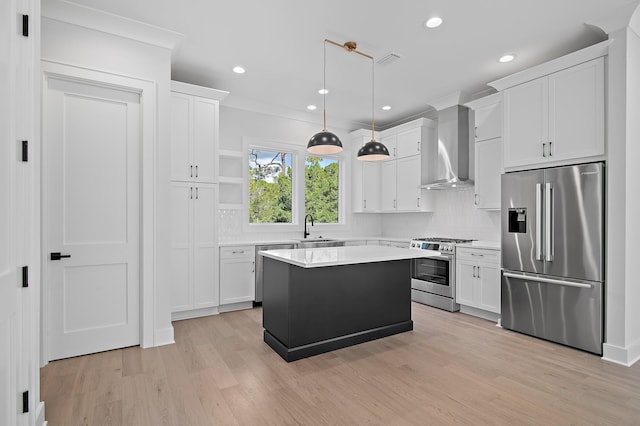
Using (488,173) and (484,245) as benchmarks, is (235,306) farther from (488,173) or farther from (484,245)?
(488,173)

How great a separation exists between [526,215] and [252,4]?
133 inches

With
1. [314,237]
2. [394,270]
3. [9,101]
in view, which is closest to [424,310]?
[394,270]

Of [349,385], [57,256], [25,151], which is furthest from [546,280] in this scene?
[57,256]

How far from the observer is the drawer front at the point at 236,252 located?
14.2ft

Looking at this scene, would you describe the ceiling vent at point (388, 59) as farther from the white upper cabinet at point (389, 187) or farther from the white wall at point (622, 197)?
the white upper cabinet at point (389, 187)

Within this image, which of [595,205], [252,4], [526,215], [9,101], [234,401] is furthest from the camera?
[526,215]

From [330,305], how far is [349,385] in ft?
2.56

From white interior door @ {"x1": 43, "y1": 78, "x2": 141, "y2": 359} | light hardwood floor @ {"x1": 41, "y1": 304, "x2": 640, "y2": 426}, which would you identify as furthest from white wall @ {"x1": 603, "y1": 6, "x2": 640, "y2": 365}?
white interior door @ {"x1": 43, "y1": 78, "x2": 141, "y2": 359}

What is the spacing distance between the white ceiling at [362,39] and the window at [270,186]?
102cm

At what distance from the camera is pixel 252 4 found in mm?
2791

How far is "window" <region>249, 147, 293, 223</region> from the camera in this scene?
17.3 ft

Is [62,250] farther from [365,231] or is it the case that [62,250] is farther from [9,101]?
[365,231]

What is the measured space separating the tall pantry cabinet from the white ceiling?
0.45 m

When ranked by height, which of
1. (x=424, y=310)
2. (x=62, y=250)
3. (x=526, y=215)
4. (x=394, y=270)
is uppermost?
(x=526, y=215)
